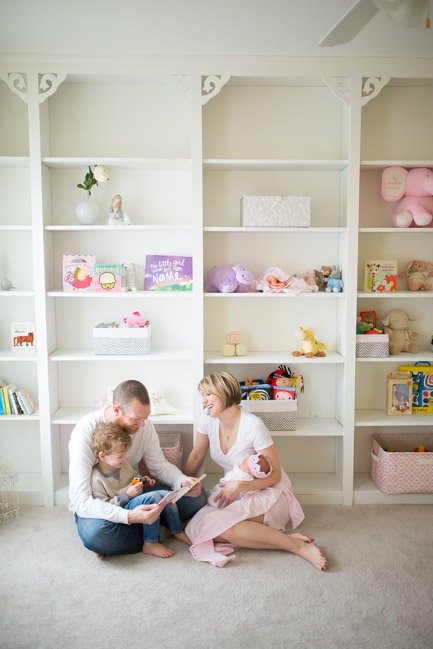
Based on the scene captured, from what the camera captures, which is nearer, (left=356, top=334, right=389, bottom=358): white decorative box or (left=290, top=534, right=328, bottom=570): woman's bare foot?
(left=290, top=534, right=328, bottom=570): woman's bare foot

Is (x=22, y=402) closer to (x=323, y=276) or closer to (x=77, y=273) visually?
(x=77, y=273)

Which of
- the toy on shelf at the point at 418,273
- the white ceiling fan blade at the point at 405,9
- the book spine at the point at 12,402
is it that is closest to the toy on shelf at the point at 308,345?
the toy on shelf at the point at 418,273

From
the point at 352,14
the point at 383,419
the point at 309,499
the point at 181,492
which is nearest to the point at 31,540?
the point at 181,492

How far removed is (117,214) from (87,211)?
18cm

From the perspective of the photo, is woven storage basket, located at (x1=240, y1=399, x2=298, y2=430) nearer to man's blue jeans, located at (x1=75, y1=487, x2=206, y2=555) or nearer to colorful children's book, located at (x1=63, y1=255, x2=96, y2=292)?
man's blue jeans, located at (x1=75, y1=487, x2=206, y2=555)

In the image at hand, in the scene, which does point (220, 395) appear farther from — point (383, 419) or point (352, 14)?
point (352, 14)

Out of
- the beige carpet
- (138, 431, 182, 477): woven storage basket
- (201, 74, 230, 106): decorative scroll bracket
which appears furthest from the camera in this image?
(138, 431, 182, 477): woven storage basket

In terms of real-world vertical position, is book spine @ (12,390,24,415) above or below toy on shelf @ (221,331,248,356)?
below

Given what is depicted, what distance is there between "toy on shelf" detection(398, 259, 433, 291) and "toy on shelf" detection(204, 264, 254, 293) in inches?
38.3

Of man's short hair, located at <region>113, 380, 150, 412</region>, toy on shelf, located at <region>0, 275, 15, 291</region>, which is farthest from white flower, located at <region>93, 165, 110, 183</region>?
man's short hair, located at <region>113, 380, 150, 412</region>

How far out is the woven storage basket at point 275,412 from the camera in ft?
10.8

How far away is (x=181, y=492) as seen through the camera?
8.98 ft

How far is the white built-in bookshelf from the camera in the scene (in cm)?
323

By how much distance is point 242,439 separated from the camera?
2.95 metres
